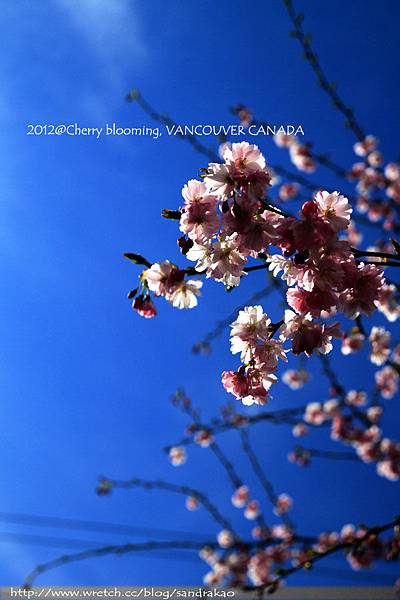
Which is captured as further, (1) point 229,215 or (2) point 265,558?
(2) point 265,558

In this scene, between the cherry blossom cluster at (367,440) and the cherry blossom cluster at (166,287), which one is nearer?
the cherry blossom cluster at (166,287)

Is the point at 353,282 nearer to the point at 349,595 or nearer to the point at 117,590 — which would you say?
the point at 117,590

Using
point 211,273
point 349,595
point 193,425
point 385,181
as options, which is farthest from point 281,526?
point 211,273

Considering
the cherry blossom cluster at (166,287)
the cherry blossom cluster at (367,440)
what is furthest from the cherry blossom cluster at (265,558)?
the cherry blossom cluster at (166,287)

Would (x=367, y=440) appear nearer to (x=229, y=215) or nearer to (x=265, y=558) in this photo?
(x=265, y=558)

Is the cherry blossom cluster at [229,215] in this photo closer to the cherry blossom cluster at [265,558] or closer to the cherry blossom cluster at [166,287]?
the cherry blossom cluster at [166,287]

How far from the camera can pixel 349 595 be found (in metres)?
6.90

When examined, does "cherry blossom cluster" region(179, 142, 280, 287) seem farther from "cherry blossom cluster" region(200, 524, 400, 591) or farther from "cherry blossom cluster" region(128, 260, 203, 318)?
"cherry blossom cluster" region(200, 524, 400, 591)

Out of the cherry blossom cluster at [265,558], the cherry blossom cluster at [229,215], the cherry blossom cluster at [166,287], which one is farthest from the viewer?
the cherry blossom cluster at [265,558]

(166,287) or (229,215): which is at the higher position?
(229,215)

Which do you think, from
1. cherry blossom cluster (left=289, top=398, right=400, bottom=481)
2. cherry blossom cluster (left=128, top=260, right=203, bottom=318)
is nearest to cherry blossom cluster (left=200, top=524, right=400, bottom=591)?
cherry blossom cluster (left=289, top=398, right=400, bottom=481)

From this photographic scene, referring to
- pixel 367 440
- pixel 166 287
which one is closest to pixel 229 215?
pixel 166 287

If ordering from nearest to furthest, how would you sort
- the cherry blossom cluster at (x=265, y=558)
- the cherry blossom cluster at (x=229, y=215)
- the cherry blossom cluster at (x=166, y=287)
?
the cherry blossom cluster at (x=229, y=215)
the cherry blossom cluster at (x=166, y=287)
the cherry blossom cluster at (x=265, y=558)

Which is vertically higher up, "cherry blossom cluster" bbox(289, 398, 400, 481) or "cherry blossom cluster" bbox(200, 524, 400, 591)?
"cherry blossom cluster" bbox(289, 398, 400, 481)
